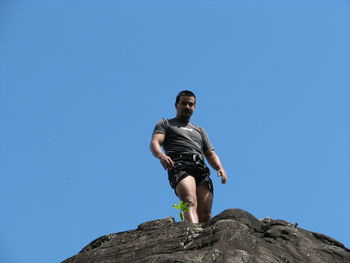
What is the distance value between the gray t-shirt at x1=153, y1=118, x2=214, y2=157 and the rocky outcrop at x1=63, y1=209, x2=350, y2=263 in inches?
88.8

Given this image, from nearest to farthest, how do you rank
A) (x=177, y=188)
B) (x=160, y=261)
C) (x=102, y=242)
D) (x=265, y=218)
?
(x=160, y=261)
(x=102, y=242)
(x=265, y=218)
(x=177, y=188)

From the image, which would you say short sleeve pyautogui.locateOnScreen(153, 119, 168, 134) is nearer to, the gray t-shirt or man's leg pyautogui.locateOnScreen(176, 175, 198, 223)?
the gray t-shirt

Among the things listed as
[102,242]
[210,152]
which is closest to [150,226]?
[102,242]

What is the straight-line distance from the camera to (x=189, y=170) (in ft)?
29.4

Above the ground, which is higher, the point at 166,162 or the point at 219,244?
the point at 166,162

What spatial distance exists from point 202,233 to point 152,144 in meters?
2.97

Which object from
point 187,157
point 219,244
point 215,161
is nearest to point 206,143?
point 215,161

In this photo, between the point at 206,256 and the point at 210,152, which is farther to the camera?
the point at 210,152

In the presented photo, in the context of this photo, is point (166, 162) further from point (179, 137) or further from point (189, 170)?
point (179, 137)

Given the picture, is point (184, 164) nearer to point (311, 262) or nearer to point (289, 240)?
point (289, 240)

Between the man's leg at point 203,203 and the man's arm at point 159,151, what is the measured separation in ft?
2.44

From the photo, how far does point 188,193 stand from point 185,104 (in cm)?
201

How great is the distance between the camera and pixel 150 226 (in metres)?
7.27

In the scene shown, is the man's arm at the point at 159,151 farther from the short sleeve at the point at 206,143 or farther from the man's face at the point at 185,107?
the short sleeve at the point at 206,143
